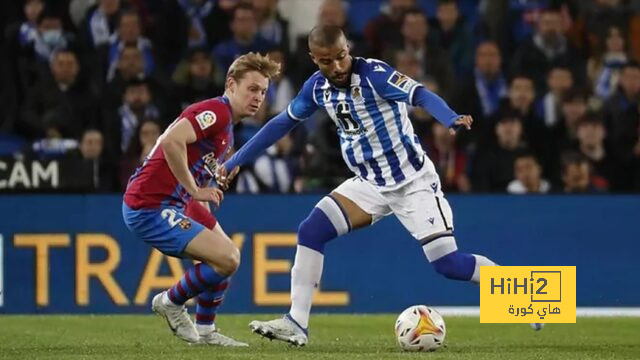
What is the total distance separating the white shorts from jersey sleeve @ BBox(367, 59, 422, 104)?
2.03 ft

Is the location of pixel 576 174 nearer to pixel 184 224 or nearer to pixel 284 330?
pixel 284 330

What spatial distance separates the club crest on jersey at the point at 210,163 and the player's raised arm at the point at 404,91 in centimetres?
113

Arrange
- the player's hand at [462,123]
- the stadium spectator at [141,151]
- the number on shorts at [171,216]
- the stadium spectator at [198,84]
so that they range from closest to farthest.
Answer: the player's hand at [462,123] < the number on shorts at [171,216] < the stadium spectator at [141,151] < the stadium spectator at [198,84]

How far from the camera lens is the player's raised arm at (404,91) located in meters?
9.02

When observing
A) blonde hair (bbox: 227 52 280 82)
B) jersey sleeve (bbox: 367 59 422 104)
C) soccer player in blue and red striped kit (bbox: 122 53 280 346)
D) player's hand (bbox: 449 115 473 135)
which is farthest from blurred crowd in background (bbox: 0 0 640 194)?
player's hand (bbox: 449 115 473 135)

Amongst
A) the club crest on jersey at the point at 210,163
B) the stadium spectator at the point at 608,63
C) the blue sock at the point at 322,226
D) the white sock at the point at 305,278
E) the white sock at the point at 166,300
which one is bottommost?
the white sock at the point at 166,300

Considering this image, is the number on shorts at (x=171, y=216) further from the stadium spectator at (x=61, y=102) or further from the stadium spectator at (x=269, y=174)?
the stadium spectator at (x=61, y=102)

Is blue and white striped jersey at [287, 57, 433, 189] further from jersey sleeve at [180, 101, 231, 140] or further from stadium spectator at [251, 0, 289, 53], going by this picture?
stadium spectator at [251, 0, 289, 53]

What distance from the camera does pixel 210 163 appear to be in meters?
9.59

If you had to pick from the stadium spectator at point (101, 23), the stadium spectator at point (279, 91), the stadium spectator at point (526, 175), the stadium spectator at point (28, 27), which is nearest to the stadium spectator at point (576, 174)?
the stadium spectator at point (526, 175)

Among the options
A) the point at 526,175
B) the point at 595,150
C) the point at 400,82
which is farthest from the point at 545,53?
the point at 400,82

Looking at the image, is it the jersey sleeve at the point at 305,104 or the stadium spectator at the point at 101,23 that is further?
the stadium spectator at the point at 101,23

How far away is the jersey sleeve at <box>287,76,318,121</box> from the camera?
9828mm

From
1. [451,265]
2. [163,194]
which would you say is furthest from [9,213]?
[451,265]
